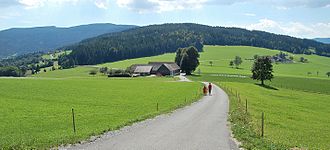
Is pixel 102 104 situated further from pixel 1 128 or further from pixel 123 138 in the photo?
pixel 123 138

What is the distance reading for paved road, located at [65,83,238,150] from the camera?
2172cm

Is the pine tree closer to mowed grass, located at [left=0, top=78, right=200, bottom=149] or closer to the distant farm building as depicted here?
the distant farm building

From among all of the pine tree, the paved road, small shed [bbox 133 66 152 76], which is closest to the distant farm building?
small shed [bbox 133 66 152 76]

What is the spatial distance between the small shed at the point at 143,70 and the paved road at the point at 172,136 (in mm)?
122015

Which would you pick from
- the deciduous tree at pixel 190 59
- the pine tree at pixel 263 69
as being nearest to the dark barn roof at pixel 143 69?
the deciduous tree at pixel 190 59

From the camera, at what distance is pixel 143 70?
6265 inches

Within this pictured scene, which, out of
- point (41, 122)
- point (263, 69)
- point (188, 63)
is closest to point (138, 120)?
point (41, 122)

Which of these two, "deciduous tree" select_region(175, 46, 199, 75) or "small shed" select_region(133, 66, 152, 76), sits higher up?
"deciduous tree" select_region(175, 46, 199, 75)

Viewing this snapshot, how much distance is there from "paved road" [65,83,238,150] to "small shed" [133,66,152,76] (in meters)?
122

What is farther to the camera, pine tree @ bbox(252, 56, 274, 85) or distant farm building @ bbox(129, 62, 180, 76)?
distant farm building @ bbox(129, 62, 180, 76)

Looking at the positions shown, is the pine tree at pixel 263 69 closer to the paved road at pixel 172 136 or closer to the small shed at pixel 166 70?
the small shed at pixel 166 70

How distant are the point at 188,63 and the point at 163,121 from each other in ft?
389

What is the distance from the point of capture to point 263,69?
113625 millimetres

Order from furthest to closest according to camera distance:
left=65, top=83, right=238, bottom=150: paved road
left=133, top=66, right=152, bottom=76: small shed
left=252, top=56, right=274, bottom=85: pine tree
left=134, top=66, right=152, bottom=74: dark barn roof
→ left=134, top=66, right=152, bottom=74: dark barn roof → left=133, top=66, right=152, bottom=76: small shed → left=252, top=56, right=274, bottom=85: pine tree → left=65, top=83, right=238, bottom=150: paved road
